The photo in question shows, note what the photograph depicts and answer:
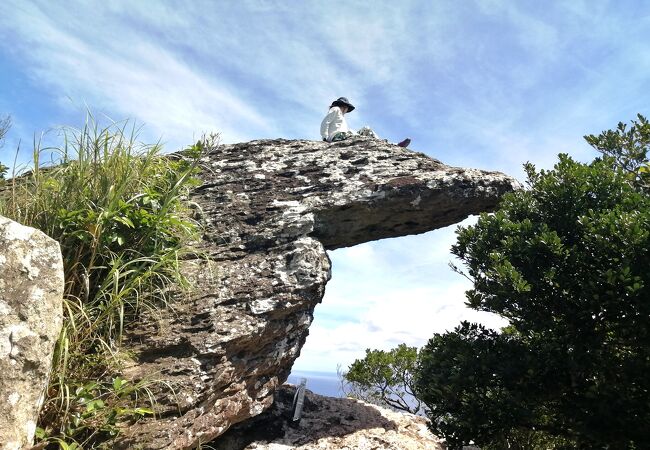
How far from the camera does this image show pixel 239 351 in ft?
18.0

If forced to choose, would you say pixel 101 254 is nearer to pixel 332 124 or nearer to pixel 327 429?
pixel 327 429

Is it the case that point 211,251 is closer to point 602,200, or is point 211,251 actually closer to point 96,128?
point 96,128

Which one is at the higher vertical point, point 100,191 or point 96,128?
point 96,128

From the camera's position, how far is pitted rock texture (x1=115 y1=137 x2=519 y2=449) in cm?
Result: 499

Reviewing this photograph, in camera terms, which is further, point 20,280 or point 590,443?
point 590,443

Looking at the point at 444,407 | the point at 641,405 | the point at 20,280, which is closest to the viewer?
the point at 20,280

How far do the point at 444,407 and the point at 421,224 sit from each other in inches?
113

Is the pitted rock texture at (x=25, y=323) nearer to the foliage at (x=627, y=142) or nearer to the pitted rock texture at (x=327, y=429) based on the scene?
the pitted rock texture at (x=327, y=429)

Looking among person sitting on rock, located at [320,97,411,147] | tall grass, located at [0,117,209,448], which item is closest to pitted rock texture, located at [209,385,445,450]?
tall grass, located at [0,117,209,448]

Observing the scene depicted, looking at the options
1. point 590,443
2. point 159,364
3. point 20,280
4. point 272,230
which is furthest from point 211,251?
point 590,443

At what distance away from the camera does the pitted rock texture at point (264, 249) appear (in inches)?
196

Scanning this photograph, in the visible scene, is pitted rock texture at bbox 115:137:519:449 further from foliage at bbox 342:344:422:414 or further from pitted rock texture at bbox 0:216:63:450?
foliage at bbox 342:344:422:414

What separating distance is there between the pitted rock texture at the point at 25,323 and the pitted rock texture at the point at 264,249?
1001mm

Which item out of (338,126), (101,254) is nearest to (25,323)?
(101,254)
